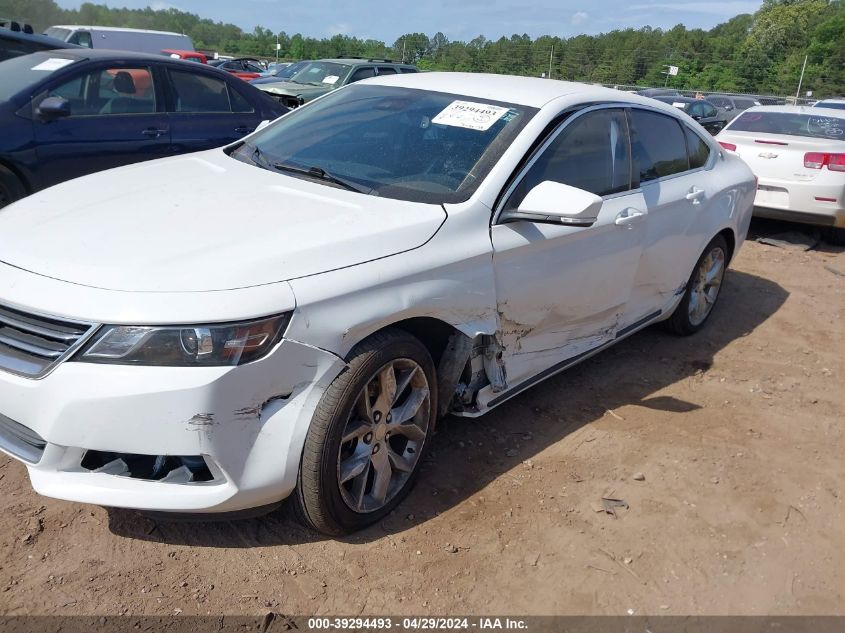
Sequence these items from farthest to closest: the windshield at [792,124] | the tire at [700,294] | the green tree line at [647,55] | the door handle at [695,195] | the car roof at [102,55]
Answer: the green tree line at [647,55], the windshield at [792,124], the car roof at [102,55], the tire at [700,294], the door handle at [695,195]

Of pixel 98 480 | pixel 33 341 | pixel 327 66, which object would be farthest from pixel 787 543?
pixel 327 66

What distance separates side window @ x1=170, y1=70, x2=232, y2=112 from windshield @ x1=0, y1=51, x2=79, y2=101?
827mm

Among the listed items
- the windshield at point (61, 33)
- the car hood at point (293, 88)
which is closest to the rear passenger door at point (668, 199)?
the car hood at point (293, 88)

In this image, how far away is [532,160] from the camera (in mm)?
3438

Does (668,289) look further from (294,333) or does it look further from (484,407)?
(294,333)

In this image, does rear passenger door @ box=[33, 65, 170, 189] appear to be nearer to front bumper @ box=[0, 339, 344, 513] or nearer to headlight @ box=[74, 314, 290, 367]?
front bumper @ box=[0, 339, 344, 513]

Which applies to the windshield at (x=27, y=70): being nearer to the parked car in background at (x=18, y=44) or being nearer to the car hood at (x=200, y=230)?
the parked car in background at (x=18, y=44)

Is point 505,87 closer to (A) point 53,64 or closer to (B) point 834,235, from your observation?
(A) point 53,64

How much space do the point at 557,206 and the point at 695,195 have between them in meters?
1.94

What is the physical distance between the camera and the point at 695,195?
15.4ft

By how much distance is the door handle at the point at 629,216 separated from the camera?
3914 mm

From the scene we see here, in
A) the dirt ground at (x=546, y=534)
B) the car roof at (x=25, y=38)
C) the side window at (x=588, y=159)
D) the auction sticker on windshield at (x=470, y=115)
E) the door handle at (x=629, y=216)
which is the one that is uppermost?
the car roof at (x=25, y=38)

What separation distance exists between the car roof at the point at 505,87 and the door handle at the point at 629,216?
619 millimetres

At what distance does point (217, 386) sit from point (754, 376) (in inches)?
148
